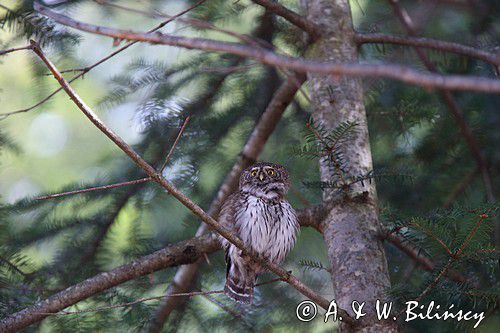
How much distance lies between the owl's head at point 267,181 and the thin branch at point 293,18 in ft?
Answer: 2.74

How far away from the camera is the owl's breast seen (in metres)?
3.97

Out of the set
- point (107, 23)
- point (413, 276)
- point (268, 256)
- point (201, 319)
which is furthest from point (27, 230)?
point (413, 276)

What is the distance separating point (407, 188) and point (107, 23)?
94.4 inches

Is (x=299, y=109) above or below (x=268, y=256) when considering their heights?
above

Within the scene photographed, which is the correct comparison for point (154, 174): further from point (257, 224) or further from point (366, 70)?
point (257, 224)

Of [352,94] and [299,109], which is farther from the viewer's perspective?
[299,109]

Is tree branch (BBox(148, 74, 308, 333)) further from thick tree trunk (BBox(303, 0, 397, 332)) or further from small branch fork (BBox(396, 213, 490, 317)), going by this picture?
small branch fork (BBox(396, 213, 490, 317))

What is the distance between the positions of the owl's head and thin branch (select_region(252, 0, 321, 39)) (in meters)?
0.84

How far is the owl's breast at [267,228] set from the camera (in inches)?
156

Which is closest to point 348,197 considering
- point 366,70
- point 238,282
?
point 238,282

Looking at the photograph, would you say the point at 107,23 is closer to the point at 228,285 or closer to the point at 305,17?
the point at 305,17

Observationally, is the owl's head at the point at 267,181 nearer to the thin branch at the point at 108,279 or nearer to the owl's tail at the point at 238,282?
the owl's tail at the point at 238,282

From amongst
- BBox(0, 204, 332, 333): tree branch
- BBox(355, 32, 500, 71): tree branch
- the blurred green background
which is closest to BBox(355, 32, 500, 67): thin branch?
BBox(355, 32, 500, 71): tree branch

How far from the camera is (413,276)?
13.1 ft
